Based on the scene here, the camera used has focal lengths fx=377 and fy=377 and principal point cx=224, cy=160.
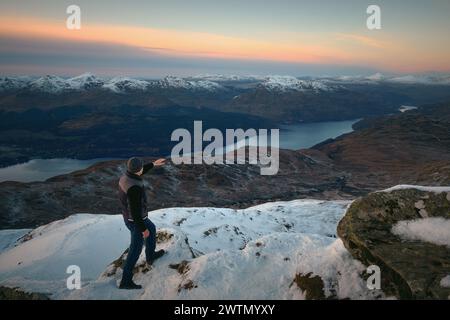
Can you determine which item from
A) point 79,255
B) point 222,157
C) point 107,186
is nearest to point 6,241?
point 79,255

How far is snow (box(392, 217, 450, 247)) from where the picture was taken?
31.5 feet

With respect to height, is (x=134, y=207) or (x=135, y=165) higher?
(x=135, y=165)

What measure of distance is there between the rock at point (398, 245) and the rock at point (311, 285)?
1393 millimetres

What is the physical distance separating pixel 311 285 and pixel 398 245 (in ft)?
8.21

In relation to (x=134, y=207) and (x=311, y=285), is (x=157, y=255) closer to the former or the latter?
(x=134, y=207)

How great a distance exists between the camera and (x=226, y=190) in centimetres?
12344

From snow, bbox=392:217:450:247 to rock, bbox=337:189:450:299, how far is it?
14 centimetres

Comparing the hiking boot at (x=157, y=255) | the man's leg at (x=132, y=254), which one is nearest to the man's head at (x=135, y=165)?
the man's leg at (x=132, y=254)

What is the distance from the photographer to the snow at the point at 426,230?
378 inches

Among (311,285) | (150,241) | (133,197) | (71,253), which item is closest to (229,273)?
(311,285)

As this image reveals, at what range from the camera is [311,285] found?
390 inches

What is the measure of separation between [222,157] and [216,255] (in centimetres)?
14323

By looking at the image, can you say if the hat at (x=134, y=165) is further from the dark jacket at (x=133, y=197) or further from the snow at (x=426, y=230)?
the snow at (x=426, y=230)

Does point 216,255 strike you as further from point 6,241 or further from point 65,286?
point 6,241
